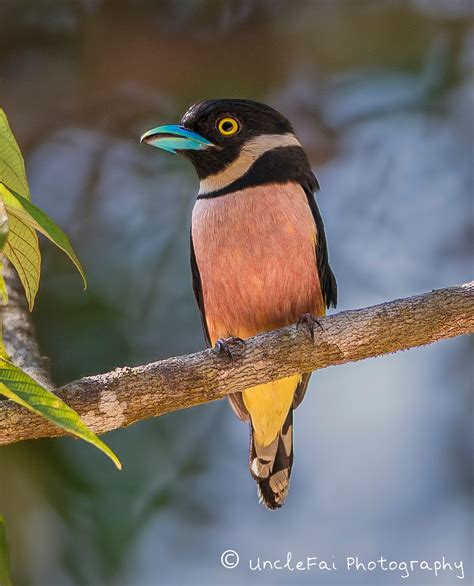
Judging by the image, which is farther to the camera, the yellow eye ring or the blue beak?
the yellow eye ring

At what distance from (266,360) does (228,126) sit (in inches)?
57.6

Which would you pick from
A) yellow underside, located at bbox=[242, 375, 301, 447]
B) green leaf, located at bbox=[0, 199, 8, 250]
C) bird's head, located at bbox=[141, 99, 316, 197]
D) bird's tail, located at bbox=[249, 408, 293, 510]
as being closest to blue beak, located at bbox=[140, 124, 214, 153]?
bird's head, located at bbox=[141, 99, 316, 197]

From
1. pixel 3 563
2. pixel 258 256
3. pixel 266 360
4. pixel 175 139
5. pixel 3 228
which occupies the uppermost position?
pixel 175 139

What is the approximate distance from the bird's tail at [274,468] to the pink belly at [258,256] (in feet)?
2.28

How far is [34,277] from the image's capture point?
9.09 feet

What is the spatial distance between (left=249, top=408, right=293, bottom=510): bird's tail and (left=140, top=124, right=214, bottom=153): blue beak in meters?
1.39

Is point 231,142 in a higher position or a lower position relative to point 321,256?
higher

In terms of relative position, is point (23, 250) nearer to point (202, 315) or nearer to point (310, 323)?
point (310, 323)

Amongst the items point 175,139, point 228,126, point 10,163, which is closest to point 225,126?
point 228,126

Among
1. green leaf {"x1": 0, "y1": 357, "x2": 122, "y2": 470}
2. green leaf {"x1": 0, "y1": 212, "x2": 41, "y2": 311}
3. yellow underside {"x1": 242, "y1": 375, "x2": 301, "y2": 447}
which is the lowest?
green leaf {"x1": 0, "y1": 357, "x2": 122, "y2": 470}

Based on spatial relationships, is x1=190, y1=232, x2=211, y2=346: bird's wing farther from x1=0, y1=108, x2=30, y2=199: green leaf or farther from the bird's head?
x1=0, y1=108, x2=30, y2=199: green leaf

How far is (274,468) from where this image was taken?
475cm

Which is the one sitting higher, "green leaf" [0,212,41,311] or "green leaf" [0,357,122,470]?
"green leaf" [0,212,41,311]

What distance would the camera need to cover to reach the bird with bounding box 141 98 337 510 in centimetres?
422
